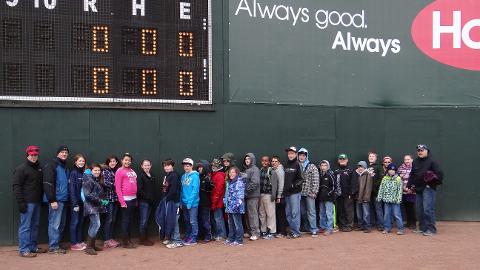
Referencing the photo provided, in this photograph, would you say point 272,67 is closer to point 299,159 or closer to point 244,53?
point 244,53

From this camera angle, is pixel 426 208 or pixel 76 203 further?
pixel 426 208

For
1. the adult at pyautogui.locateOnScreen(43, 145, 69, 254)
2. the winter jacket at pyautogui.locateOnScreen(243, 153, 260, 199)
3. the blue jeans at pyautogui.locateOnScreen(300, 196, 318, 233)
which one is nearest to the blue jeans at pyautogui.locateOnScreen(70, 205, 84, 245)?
the adult at pyautogui.locateOnScreen(43, 145, 69, 254)

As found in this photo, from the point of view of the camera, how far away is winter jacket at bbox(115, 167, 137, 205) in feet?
29.2

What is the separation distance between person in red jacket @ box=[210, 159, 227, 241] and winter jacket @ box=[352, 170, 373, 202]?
293 cm

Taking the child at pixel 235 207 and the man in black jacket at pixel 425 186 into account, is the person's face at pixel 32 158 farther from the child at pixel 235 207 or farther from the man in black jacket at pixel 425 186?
the man in black jacket at pixel 425 186

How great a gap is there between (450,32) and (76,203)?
9.46 m

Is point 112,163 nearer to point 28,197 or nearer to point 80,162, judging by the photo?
point 80,162

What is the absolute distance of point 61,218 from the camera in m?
8.76

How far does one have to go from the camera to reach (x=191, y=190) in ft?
30.4

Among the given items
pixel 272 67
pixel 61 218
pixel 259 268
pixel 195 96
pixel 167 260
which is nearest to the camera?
pixel 259 268

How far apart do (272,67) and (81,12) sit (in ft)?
13.8

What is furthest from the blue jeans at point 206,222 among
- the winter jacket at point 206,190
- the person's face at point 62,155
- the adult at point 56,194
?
the person's face at point 62,155

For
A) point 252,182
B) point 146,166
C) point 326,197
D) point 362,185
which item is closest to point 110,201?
point 146,166

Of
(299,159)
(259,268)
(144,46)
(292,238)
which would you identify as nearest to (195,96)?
(144,46)
